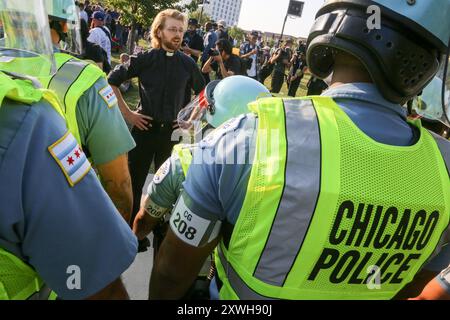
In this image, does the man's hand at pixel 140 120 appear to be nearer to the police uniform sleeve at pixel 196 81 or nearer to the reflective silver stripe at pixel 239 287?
the police uniform sleeve at pixel 196 81

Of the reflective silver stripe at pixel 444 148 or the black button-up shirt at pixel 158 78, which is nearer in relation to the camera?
the reflective silver stripe at pixel 444 148

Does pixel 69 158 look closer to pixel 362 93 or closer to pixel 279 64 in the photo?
pixel 362 93

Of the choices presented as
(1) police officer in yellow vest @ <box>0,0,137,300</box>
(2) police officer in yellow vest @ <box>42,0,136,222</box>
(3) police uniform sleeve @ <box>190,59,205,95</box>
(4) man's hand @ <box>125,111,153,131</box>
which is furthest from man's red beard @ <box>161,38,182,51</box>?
(1) police officer in yellow vest @ <box>0,0,137,300</box>

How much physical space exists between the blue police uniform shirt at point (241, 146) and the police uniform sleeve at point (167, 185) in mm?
646

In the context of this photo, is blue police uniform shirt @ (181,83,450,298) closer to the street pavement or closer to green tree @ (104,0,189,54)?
the street pavement

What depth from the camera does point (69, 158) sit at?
83 centimetres

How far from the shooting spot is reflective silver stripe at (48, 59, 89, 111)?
4.77 ft

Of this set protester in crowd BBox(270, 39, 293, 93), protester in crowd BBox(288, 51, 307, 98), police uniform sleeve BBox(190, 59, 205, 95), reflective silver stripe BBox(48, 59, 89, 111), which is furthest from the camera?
protester in crowd BBox(288, 51, 307, 98)

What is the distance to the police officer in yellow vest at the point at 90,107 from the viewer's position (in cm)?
148

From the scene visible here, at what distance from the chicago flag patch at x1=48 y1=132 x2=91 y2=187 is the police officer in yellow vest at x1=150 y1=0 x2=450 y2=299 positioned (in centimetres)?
34

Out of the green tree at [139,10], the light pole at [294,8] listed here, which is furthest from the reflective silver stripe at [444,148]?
the light pole at [294,8]

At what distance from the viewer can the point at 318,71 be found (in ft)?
4.07

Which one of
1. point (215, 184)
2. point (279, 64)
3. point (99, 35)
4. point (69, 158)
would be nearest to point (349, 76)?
point (215, 184)
